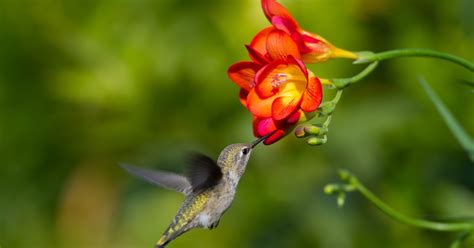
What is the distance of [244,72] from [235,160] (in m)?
0.48

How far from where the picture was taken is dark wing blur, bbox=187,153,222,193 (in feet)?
10.2

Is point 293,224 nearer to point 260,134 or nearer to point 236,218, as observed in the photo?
point 236,218

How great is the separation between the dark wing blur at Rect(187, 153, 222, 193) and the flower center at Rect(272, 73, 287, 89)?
1.09ft

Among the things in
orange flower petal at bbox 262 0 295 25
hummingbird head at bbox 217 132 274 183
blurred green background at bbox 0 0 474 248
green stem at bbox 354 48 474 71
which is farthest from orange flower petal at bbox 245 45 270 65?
blurred green background at bbox 0 0 474 248

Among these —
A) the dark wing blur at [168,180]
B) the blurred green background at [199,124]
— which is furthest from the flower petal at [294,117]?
the blurred green background at [199,124]

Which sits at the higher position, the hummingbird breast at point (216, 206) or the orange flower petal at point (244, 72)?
the orange flower petal at point (244, 72)

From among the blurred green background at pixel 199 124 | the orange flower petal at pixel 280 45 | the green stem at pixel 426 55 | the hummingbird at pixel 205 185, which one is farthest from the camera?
the blurred green background at pixel 199 124

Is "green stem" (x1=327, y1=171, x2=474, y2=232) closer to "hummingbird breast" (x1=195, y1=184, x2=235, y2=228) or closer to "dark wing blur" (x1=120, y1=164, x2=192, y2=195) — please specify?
"hummingbird breast" (x1=195, y1=184, x2=235, y2=228)

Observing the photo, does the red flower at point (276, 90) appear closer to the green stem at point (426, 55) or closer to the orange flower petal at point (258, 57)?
the orange flower petal at point (258, 57)

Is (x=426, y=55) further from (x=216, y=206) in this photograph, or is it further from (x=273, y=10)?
(x=216, y=206)

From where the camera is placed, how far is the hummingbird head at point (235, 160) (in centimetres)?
333

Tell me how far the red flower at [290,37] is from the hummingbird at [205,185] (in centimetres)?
37

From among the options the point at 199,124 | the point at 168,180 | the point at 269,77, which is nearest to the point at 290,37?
the point at 269,77

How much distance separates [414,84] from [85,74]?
1886 mm
